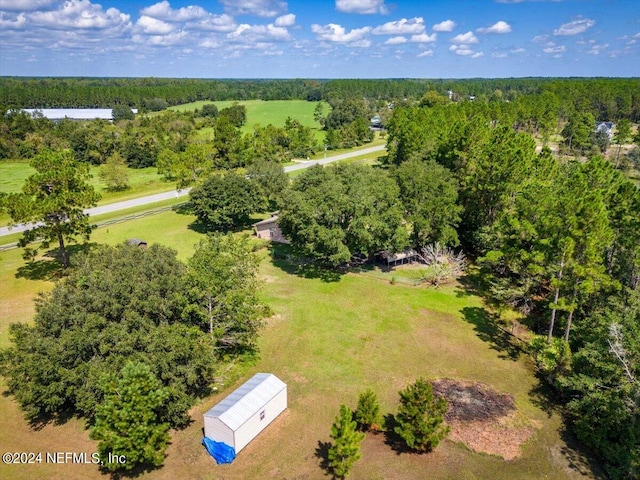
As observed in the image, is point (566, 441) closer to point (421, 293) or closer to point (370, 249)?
point (421, 293)

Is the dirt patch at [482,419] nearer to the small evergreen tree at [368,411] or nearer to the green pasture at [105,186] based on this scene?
the small evergreen tree at [368,411]

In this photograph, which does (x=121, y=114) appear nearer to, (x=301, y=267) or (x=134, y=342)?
(x=301, y=267)

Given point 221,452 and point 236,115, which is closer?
point 221,452

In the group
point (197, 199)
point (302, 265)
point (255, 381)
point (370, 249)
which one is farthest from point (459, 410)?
point (197, 199)

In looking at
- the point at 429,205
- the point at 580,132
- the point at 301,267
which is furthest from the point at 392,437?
the point at 580,132

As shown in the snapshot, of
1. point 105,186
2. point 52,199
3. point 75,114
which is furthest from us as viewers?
point 75,114

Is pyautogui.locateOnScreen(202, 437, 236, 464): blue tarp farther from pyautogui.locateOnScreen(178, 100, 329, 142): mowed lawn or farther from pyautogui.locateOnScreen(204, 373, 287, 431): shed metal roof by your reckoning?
pyautogui.locateOnScreen(178, 100, 329, 142): mowed lawn

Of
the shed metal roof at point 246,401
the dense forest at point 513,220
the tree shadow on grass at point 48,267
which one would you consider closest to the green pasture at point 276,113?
the dense forest at point 513,220
